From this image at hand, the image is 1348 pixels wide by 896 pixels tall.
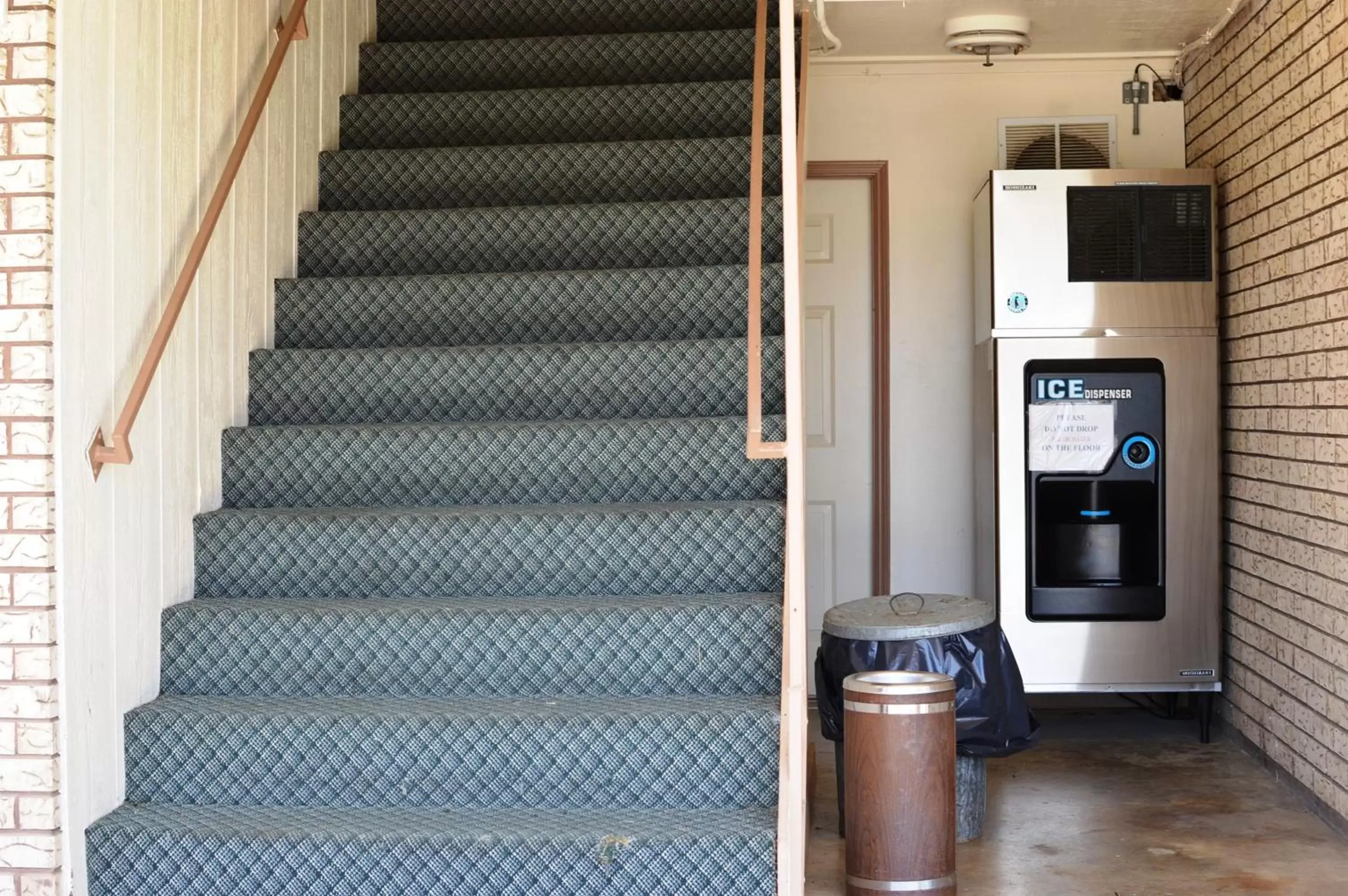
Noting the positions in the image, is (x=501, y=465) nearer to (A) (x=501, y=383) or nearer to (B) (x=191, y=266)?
(A) (x=501, y=383)

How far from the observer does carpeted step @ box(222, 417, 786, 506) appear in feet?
11.7

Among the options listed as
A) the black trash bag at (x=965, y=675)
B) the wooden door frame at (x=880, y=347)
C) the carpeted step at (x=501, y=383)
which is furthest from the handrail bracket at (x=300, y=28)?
the black trash bag at (x=965, y=675)

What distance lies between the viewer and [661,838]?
2727mm

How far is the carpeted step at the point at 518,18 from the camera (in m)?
4.99

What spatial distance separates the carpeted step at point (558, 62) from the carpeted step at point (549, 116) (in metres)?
0.18

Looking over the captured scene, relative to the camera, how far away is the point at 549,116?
4.58m

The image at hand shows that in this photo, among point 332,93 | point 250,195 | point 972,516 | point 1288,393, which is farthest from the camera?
point 972,516

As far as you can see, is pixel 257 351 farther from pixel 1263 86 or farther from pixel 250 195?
pixel 1263 86

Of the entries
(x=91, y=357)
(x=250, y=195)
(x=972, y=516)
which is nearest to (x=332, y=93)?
(x=250, y=195)

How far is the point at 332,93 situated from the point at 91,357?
6.20 feet

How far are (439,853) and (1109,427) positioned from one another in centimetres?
302

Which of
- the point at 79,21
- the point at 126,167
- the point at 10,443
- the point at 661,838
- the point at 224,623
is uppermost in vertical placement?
the point at 79,21

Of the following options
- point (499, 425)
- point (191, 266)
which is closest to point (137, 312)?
point (191, 266)

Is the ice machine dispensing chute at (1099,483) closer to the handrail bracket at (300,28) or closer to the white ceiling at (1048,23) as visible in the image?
the white ceiling at (1048,23)
